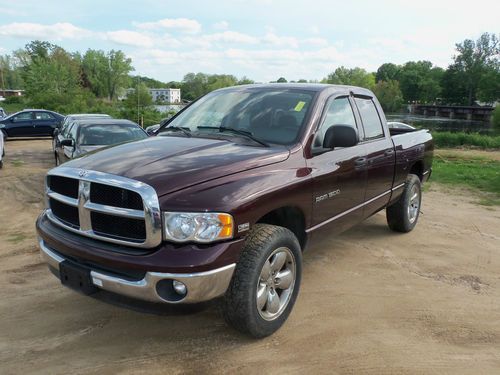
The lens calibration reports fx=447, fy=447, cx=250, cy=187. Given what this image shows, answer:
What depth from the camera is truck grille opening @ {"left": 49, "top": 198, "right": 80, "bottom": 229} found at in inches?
126

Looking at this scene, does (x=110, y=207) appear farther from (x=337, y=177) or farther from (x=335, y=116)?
(x=335, y=116)

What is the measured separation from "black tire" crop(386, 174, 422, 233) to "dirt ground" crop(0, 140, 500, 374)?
582 mm

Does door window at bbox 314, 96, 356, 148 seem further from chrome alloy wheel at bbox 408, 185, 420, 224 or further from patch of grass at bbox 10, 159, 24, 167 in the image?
patch of grass at bbox 10, 159, 24, 167

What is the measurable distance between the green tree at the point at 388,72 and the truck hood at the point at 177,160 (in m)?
149

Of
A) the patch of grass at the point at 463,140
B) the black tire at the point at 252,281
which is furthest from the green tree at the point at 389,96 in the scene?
the black tire at the point at 252,281

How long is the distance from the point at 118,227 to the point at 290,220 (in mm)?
1433

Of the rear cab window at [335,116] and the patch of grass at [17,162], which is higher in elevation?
the rear cab window at [335,116]

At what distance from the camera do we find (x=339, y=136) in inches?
146

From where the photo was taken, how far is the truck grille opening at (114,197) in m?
2.82

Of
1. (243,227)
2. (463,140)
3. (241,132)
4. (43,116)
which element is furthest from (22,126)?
(463,140)

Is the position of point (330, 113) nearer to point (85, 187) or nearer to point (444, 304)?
point (444, 304)

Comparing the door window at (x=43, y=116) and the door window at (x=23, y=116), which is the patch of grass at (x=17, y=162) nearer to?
the door window at (x=23, y=116)

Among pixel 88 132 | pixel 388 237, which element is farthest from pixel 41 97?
pixel 388 237

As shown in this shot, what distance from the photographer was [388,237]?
236 inches
